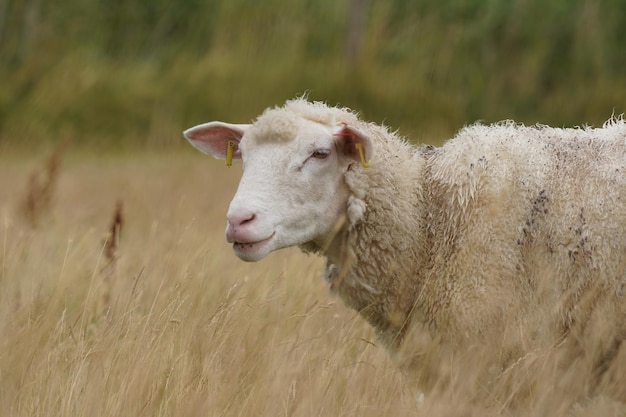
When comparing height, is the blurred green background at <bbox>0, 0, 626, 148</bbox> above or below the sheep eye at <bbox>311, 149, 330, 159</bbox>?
above

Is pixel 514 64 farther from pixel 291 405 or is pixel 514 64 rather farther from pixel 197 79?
pixel 291 405

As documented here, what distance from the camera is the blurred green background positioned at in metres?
12.9

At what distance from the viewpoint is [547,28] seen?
13.8 meters

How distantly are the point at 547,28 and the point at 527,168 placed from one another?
10.4m

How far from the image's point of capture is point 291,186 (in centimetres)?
377

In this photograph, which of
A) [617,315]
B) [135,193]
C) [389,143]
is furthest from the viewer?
[135,193]

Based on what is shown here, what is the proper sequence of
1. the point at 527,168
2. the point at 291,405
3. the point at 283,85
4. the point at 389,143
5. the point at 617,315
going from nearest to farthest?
the point at 291,405, the point at 617,315, the point at 527,168, the point at 389,143, the point at 283,85

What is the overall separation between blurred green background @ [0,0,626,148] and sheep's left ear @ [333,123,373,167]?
8491 mm

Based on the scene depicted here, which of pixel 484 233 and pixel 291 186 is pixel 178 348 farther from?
pixel 484 233

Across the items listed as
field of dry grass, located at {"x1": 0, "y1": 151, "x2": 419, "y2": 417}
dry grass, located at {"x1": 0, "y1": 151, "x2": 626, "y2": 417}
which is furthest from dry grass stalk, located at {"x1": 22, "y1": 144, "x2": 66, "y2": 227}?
dry grass, located at {"x1": 0, "y1": 151, "x2": 626, "y2": 417}

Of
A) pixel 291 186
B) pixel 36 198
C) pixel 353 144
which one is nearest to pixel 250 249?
pixel 291 186

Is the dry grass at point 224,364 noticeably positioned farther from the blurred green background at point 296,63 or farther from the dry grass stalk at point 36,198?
the blurred green background at point 296,63

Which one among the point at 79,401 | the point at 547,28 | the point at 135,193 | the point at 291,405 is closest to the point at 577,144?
the point at 291,405

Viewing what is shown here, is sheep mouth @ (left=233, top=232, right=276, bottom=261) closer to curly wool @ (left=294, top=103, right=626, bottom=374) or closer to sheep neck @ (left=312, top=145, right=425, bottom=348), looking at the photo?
curly wool @ (left=294, top=103, right=626, bottom=374)
